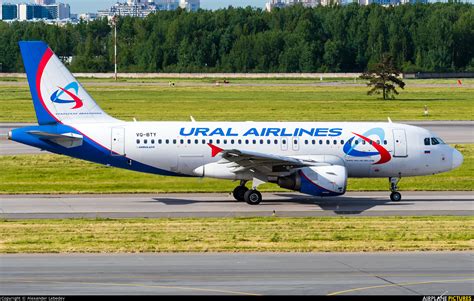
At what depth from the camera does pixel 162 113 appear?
83750 millimetres

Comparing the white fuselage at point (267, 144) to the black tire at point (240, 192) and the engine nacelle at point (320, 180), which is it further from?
the engine nacelle at point (320, 180)

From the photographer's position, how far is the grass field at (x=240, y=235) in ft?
94.8

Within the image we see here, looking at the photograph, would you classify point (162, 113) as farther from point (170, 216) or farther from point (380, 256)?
point (380, 256)

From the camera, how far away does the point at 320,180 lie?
127 feet

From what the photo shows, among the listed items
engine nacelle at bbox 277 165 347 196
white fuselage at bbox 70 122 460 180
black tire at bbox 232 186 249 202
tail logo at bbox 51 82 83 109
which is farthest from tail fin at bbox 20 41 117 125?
engine nacelle at bbox 277 165 347 196

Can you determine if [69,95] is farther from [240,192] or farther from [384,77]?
[384,77]

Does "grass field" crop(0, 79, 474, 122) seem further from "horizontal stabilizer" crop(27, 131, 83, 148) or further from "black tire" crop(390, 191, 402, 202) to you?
"horizontal stabilizer" crop(27, 131, 83, 148)

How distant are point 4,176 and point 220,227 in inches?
718

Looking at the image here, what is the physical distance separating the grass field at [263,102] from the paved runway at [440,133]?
448 cm

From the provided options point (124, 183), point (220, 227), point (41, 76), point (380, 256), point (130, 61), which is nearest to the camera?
point (380, 256)

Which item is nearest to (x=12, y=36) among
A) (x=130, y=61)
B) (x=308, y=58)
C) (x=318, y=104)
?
(x=130, y=61)

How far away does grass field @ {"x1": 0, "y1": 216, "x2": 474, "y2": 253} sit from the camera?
2891 centimetres

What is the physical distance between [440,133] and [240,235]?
37583 mm

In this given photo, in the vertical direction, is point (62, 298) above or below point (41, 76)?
below
